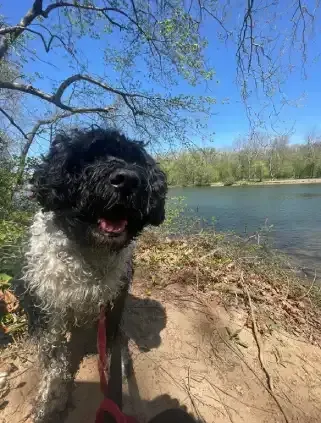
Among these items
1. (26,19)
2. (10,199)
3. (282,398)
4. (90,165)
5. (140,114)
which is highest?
(26,19)

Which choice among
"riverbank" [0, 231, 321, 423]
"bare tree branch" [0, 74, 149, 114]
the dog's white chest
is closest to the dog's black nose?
the dog's white chest

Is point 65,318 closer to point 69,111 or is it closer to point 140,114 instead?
point 140,114

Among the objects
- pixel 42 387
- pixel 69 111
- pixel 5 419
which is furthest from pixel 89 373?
pixel 69 111

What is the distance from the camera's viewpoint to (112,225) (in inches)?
79.0

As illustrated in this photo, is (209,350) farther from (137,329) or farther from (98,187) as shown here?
(98,187)

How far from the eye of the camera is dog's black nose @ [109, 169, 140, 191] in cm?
188

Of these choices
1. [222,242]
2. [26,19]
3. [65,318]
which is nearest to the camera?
[65,318]

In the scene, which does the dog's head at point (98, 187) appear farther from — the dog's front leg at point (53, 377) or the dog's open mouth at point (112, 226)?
the dog's front leg at point (53, 377)

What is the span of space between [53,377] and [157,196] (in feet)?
5.44

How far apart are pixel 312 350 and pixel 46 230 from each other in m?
3.31

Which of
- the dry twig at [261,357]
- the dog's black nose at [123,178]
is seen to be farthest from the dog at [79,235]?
the dry twig at [261,357]

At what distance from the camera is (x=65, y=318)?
96.1 inches

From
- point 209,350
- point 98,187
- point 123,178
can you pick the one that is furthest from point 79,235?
point 209,350

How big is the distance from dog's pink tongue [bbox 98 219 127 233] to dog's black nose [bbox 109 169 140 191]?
24cm
